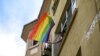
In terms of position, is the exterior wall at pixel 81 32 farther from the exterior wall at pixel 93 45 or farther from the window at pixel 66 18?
the window at pixel 66 18

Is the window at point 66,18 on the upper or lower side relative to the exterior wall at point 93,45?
upper

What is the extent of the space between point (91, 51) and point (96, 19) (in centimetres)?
81

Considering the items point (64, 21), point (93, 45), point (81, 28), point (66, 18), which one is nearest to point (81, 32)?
point (81, 28)

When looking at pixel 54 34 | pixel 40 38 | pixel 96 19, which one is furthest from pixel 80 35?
pixel 54 34

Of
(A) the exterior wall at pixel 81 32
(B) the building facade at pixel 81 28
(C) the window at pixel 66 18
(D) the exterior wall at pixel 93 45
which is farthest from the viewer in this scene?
(C) the window at pixel 66 18

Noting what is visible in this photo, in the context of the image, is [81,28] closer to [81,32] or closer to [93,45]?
[81,32]

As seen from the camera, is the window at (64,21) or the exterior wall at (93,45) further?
the window at (64,21)

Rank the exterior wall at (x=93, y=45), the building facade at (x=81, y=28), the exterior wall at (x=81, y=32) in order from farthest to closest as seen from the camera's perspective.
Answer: the exterior wall at (x=81, y=32) → the building facade at (x=81, y=28) → the exterior wall at (x=93, y=45)

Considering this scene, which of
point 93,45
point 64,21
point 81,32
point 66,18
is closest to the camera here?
point 93,45

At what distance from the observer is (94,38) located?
8.16 meters

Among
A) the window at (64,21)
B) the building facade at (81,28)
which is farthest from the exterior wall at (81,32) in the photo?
the window at (64,21)

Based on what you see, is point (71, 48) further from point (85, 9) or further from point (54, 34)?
point (54, 34)

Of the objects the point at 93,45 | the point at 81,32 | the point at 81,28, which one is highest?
the point at 81,28

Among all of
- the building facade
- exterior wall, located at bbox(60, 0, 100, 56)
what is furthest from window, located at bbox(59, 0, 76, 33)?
exterior wall, located at bbox(60, 0, 100, 56)
